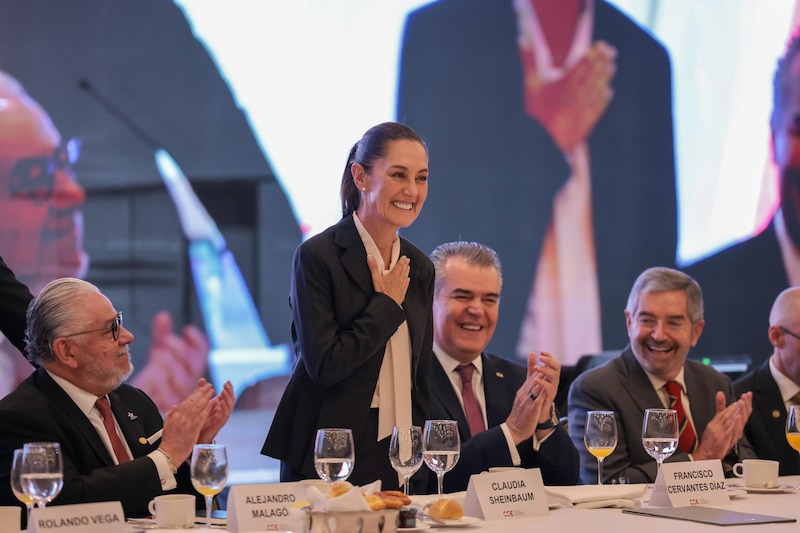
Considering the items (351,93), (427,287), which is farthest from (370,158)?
(351,93)

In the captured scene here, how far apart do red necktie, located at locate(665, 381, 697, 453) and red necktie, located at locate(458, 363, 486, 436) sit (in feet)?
2.24

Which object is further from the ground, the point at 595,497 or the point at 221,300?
the point at 221,300

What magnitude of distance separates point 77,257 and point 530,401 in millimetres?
2898

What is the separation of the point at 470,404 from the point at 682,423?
0.74 meters

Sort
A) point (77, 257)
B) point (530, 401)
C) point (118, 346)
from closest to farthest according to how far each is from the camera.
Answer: point (118, 346), point (530, 401), point (77, 257)

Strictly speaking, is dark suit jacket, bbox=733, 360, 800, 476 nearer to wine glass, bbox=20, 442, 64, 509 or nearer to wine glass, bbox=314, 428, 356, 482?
wine glass, bbox=314, 428, 356, 482

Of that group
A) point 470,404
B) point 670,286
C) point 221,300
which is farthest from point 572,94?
point 470,404

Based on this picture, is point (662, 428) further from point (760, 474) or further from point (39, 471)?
point (39, 471)

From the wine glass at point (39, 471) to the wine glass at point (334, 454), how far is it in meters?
0.47

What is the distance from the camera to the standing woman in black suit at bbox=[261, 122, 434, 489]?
8.31 ft

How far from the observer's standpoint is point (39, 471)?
71.2 inches

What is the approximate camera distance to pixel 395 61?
532 cm

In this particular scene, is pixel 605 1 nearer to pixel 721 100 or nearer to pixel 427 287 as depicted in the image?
pixel 721 100

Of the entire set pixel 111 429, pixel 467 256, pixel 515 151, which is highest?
pixel 515 151
